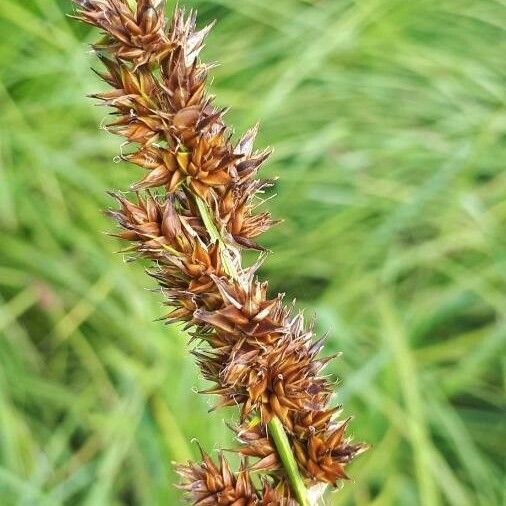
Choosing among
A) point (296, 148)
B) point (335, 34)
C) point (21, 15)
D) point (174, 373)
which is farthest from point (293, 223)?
point (21, 15)

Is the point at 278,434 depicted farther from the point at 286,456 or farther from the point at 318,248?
the point at 318,248

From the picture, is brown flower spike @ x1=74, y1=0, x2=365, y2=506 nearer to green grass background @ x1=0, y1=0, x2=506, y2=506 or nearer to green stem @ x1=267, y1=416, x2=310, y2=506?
green stem @ x1=267, y1=416, x2=310, y2=506

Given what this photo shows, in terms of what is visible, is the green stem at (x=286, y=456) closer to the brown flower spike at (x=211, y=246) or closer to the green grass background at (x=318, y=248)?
the brown flower spike at (x=211, y=246)

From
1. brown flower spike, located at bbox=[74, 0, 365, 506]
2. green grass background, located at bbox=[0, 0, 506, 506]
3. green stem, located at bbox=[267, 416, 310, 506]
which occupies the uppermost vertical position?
brown flower spike, located at bbox=[74, 0, 365, 506]

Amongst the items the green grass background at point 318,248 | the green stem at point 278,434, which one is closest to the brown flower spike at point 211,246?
the green stem at point 278,434

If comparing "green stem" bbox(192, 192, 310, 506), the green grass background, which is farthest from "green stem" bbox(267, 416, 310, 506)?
the green grass background

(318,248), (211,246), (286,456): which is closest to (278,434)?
(286,456)
